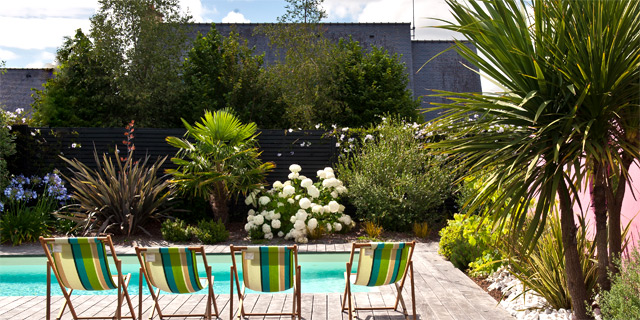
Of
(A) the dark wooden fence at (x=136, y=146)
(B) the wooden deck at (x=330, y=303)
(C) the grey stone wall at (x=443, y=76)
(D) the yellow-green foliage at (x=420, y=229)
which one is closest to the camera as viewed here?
(B) the wooden deck at (x=330, y=303)

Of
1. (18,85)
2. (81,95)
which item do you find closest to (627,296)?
(81,95)

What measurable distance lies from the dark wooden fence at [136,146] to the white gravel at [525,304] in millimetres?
5482

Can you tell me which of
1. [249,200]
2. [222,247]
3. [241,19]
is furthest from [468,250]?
[241,19]

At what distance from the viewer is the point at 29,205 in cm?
1011

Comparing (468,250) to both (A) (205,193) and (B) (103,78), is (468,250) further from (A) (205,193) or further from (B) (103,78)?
(B) (103,78)

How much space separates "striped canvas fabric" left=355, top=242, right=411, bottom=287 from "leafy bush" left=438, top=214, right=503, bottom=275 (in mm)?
1530

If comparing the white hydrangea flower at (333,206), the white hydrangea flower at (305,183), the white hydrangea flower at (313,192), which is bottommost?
the white hydrangea flower at (333,206)

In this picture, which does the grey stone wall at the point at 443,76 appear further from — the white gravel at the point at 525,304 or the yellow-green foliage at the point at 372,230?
the white gravel at the point at 525,304

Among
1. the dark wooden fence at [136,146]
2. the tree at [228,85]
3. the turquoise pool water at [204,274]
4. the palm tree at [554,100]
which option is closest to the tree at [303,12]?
the tree at [228,85]

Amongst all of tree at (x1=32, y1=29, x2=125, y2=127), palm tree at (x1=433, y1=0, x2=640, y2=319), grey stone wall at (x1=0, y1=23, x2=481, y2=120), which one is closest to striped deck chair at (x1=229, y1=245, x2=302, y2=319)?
palm tree at (x1=433, y1=0, x2=640, y2=319)

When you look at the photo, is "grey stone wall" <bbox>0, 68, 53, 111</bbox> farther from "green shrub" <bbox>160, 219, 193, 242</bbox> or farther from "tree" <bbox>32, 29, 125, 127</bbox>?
"green shrub" <bbox>160, 219, 193, 242</bbox>

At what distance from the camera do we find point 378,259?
4.60 meters

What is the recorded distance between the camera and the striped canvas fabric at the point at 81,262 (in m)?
4.52

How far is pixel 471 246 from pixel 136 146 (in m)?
6.62
